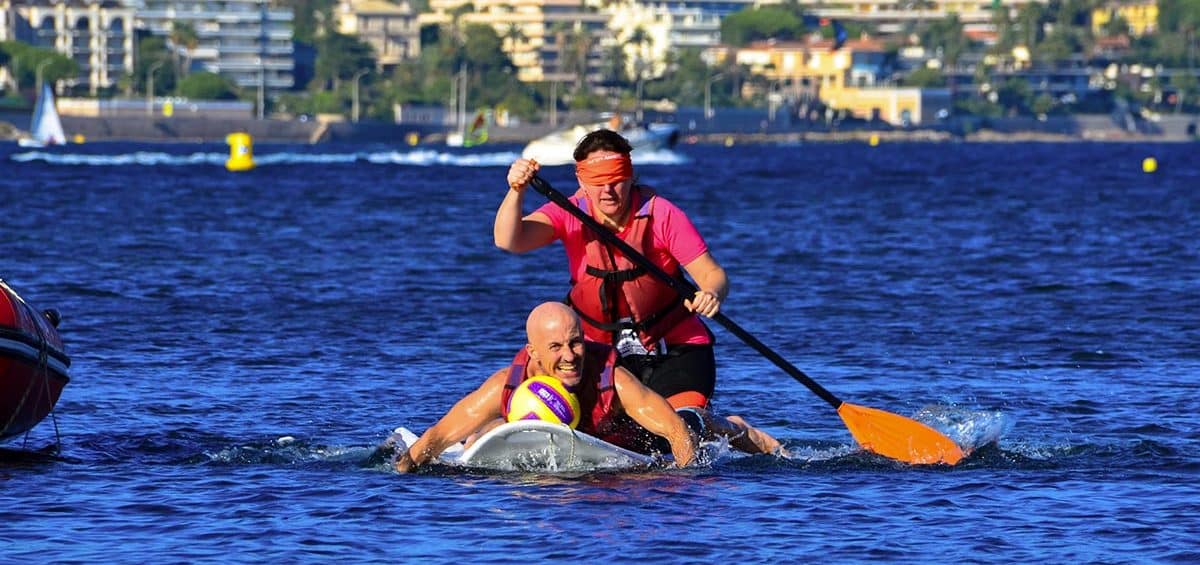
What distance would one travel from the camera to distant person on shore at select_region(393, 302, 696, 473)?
37.4 ft

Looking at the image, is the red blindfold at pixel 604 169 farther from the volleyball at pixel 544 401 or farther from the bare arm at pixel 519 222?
the volleyball at pixel 544 401

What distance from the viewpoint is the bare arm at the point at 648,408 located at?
11.7m

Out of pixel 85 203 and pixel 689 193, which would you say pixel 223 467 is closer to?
pixel 85 203

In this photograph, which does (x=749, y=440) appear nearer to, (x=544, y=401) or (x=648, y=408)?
(x=648, y=408)

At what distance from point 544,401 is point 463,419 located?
2.11 feet

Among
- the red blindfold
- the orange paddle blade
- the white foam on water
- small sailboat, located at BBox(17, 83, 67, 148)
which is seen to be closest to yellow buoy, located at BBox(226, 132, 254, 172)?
the white foam on water

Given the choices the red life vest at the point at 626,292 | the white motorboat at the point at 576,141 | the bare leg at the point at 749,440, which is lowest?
the white motorboat at the point at 576,141

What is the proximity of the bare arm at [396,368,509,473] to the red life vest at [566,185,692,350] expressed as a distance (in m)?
0.62

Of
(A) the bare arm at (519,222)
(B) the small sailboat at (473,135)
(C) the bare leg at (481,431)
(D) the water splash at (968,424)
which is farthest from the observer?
(B) the small sailboat at (473,135)

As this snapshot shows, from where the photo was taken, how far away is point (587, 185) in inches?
457

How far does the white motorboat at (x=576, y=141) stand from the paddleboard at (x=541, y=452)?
8629 cm

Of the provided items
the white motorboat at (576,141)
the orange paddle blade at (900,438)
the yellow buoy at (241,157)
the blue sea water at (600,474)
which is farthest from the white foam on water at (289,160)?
the orange paddle blade at (900,438)

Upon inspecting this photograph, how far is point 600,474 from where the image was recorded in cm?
1241

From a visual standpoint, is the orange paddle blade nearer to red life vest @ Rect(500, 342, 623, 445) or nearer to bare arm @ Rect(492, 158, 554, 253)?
red life vest @ Rect(500, 342, 623, 445)
